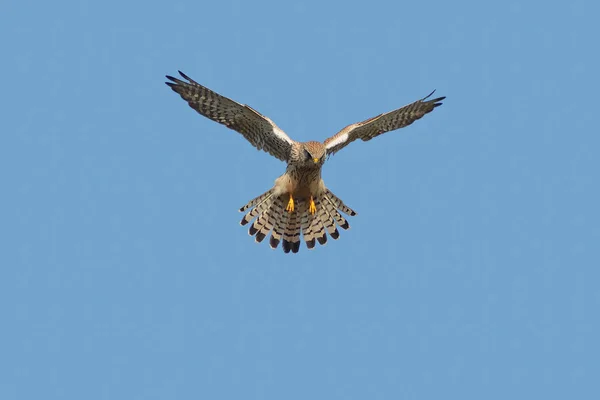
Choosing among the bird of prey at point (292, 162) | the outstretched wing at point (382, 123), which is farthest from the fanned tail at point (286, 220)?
the outstretched wing at point (382, 123)

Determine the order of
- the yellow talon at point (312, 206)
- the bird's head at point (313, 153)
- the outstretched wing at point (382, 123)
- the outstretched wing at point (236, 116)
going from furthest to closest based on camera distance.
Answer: the yellow talon at point (312, 206), the outstretched wing at point (382, 123), the bird's head at point (313, 153), the outstretched wing at point (236, 116)

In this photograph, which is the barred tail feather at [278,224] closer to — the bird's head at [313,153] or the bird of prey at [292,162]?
the bird of prey at [292,162]

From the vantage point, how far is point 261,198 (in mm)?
14805

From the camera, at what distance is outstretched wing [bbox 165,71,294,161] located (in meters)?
13.4

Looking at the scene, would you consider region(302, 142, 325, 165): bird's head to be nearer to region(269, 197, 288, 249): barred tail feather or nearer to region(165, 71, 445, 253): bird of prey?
region(165, 71, 445, 253): bird of prey

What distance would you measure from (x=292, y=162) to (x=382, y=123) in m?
1.51

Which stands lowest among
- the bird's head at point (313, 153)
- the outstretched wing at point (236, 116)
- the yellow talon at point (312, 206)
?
the bird's head at point (313, 153)

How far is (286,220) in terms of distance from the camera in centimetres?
1480

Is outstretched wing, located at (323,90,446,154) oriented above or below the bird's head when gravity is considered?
above

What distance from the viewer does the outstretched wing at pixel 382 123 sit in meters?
14.2

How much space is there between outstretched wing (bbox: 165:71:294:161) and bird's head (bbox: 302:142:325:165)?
0.23 m

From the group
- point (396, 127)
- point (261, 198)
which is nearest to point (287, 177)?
point (261, 198)

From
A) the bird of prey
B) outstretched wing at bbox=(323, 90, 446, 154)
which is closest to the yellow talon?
the bird of prey

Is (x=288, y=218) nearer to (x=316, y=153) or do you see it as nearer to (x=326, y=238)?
(x=326, y=238)
